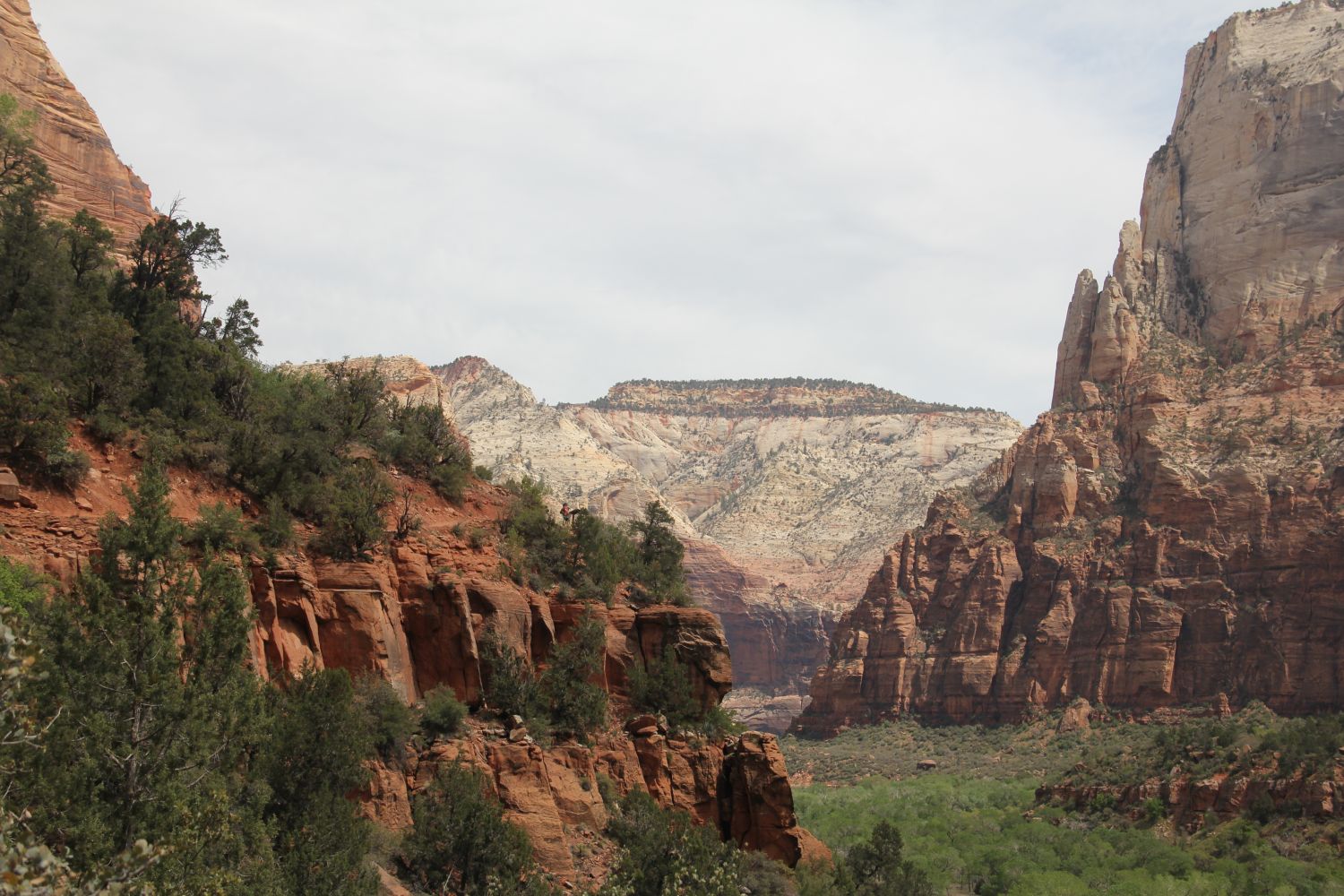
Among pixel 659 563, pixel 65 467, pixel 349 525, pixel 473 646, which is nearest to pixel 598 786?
pixel 473 646

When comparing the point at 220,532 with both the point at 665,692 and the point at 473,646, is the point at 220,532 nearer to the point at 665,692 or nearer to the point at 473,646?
the point at 473,646

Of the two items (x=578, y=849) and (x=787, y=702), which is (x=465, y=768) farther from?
(x=787, y=702)

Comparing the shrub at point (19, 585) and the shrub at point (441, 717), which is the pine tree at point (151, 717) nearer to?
the shrub at point (19, 585)

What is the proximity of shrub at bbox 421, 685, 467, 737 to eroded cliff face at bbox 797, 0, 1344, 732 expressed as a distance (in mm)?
78829

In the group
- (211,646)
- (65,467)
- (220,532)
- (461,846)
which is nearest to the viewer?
(211,646)

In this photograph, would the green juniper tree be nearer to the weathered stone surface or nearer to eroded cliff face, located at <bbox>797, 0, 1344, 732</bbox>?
the weathered stone surface

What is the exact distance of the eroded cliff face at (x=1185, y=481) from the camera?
101938 mm

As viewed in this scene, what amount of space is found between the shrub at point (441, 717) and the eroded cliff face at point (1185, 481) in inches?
3104

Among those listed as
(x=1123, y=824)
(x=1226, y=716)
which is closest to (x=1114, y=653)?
(x=1226, y=716)

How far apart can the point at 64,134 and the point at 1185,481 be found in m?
86.2

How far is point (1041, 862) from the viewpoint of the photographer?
2734 inches

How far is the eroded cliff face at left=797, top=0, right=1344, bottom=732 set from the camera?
101938 mm

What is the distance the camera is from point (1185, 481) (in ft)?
354

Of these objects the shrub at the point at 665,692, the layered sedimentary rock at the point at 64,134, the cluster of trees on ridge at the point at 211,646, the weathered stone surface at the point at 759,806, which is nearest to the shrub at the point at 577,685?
the cluster of trees on ridge at the point at 211,646
